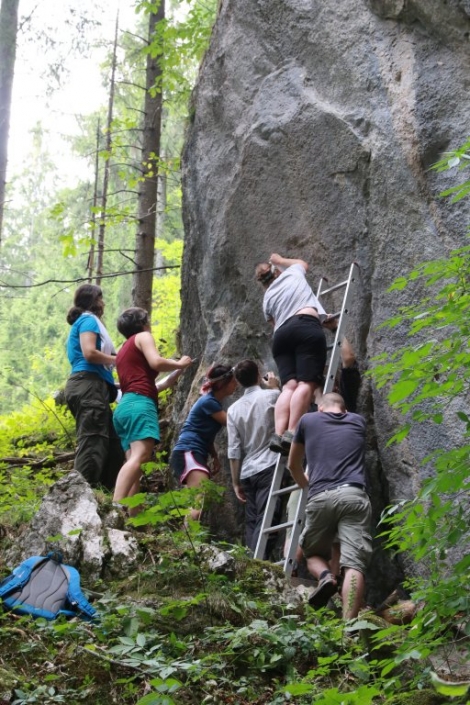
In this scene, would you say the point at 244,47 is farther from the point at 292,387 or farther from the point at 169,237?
the point at 169,237

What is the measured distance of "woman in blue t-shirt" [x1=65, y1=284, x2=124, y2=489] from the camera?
24.4ft

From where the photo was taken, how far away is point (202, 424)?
7355mm


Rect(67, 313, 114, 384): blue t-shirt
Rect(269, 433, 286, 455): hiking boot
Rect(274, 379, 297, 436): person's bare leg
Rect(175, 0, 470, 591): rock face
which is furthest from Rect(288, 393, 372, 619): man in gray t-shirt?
Rect(67, 313, 114, 384): blue t-shirt

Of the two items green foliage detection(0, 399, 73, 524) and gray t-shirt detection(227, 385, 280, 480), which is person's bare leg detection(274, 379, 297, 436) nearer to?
gray t-shirt detection(227, 385, 280, 480)

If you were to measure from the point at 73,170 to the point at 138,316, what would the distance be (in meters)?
24.7

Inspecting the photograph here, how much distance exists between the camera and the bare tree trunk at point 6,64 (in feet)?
41.2

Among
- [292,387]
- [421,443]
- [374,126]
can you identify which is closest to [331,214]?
[374,126]

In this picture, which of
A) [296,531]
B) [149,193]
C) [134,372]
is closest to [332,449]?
[296,531]

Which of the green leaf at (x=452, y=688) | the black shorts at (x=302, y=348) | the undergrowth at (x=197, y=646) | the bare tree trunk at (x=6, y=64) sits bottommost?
the undergrowth at (x=197, y=646)

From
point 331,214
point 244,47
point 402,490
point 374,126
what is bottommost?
point 402,490

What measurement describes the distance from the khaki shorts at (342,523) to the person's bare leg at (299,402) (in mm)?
1006

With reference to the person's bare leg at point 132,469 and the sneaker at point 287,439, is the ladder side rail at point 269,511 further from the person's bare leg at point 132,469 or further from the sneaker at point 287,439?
the person's bare leg at point 132,469

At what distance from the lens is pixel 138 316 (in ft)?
24.3

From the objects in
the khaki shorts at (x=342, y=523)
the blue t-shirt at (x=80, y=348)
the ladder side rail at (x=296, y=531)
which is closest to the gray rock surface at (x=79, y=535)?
the khaki shorts at (x=342, y=523)
